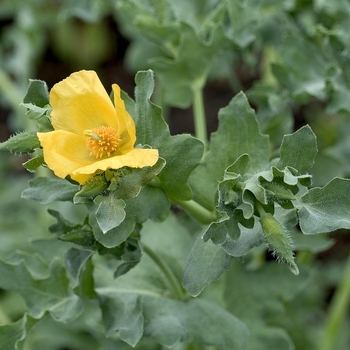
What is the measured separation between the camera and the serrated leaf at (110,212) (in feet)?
3.48

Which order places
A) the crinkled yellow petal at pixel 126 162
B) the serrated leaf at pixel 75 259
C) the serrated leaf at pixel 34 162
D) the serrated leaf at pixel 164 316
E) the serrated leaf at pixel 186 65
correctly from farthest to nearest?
the serrated leaf at pixel 186 65 < the serrated leaf at pixel 164 316 < the serrated leaf at pixel 75 259 < the serrated leaf at pixel 34 162 < the crinkled yellow petal at pixel 126 162

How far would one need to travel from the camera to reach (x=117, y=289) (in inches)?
57.9

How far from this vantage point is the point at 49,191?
3.92 ft

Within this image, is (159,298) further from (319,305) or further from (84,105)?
(319,305)

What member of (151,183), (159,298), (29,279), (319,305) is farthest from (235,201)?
(319,305)

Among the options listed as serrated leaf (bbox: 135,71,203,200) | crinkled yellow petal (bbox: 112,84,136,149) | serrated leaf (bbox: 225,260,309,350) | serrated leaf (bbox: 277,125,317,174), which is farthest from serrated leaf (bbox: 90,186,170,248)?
serrated leaf (bbox: 225,260,309,350)

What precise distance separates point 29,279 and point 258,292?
67 centimetres

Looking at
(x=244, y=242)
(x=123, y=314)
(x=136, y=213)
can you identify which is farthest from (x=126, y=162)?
(x=123, y=314)

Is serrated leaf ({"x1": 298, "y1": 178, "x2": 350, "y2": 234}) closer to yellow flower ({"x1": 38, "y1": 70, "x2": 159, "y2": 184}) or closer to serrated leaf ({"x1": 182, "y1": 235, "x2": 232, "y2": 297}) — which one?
serrated leaf ({"x1": 182, "y1": 235, "x2": 232, "y2": 297})

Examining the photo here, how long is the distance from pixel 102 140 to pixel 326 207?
1.50 feet

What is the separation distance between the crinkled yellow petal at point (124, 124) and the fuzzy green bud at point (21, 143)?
0.17 m

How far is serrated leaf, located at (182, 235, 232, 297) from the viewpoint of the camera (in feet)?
3.94

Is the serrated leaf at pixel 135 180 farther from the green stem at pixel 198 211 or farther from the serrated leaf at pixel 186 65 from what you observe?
the serrated leaf at pixel 186 65

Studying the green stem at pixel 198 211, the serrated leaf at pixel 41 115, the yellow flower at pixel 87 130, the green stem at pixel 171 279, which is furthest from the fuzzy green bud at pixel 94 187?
the green stem at pixel 171 279
